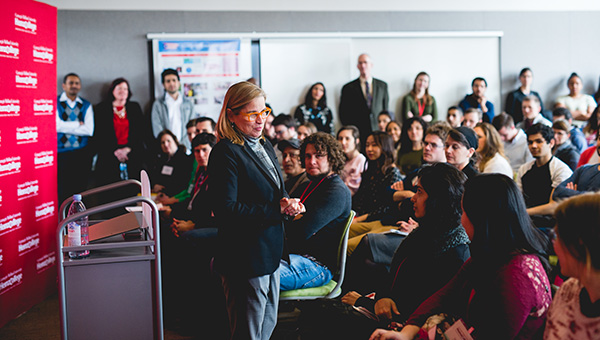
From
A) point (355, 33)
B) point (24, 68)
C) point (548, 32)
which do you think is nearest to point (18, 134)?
point (24, 68)

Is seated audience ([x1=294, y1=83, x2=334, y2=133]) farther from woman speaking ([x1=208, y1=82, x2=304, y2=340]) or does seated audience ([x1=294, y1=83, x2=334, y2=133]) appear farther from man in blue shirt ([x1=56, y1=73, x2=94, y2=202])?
woman speaking ([x1=208, y1=82, x2=304, y2=340])

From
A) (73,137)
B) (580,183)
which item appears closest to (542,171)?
(580,183)

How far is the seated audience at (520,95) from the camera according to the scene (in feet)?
24.4

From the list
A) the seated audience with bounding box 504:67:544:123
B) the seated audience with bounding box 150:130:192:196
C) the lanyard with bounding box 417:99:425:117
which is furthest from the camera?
the seated audience with bounding box 504:67:544:123

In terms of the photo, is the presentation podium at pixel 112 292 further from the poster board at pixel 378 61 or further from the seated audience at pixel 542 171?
the poster board at pixel 378 61

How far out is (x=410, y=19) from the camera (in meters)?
7.42

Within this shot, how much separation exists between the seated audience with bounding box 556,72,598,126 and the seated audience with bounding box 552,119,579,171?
2.97m

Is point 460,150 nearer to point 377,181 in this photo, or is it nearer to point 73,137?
point 377,181

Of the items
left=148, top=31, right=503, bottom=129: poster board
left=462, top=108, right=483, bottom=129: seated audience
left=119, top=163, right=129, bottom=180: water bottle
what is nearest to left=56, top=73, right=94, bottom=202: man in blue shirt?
left=119, top=163, right=129, bottom=180: water bottle

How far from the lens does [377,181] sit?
13.7ft

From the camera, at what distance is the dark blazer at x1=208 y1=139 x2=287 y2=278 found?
201 centimetres

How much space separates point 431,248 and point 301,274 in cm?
74

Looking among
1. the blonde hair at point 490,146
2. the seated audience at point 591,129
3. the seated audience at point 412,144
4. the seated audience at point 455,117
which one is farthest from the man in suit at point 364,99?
the blonde hair at point 490,146

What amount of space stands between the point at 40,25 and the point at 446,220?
3.01 meters
